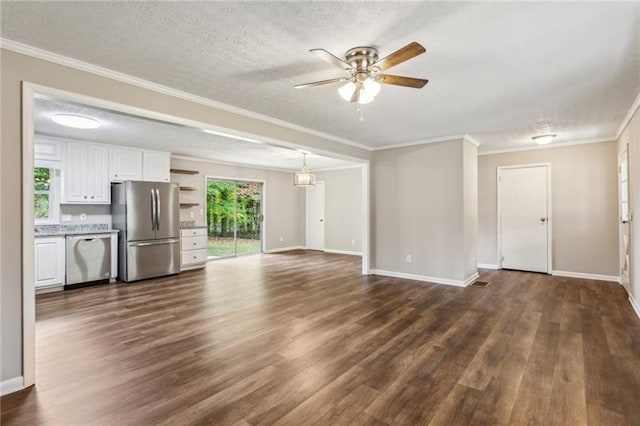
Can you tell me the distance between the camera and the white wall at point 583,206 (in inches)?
207

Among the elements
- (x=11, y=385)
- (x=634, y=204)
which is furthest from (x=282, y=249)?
(x=634, y=204)

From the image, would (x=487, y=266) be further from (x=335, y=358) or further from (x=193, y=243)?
(x=193, y=243)

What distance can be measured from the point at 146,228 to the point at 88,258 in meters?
0.98

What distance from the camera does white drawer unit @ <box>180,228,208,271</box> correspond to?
Result: 649 centimetres

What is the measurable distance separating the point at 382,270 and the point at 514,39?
14.6 ft

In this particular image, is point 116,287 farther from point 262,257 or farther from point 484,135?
point 484,135

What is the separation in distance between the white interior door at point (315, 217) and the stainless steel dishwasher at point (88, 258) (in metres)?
5.51

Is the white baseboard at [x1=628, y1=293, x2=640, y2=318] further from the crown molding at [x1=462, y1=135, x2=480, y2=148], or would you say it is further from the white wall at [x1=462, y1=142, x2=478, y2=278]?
the crown molding at [x1=462, y1=135, x2=480, y2=148]

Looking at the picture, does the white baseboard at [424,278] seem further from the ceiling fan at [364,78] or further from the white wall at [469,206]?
the ceiling fan at [364,78]

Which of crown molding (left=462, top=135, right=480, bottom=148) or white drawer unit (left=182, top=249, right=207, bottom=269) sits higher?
crown molding (left=462, top=135, right=480, bottom=148)

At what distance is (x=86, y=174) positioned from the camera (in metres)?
5.38

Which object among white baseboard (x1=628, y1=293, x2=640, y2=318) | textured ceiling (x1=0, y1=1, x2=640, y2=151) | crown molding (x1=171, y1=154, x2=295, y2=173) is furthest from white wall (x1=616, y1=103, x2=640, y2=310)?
crown molding (x1=171, y1=154, x2=295, y2=173)

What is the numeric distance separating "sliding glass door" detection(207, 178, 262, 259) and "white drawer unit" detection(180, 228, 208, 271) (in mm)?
904

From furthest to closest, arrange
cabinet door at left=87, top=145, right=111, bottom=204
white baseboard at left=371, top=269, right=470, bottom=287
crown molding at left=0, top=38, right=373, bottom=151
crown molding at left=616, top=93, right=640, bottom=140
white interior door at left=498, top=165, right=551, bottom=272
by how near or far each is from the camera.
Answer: white interior door at left=498, top=165, right=551, bottom=272
cabinet door at left=87, top=145, right=111, bottom=204
white baseboard at left=371, top=269, right=470, bottom=287
crown molding at left=616, top=93, right=640, bottom=140
crown molding at left=0, top=38, right=373, bottom=151
